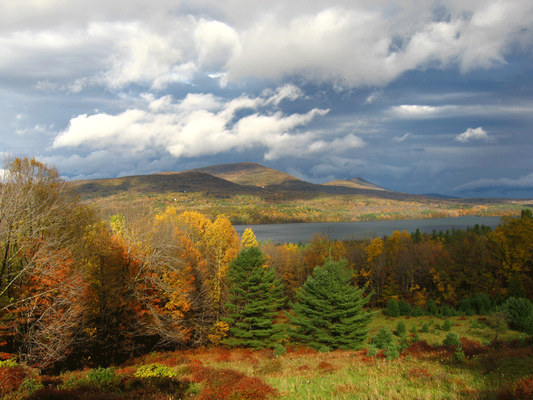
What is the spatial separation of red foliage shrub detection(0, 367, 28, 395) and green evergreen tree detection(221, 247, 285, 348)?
20.2 metres

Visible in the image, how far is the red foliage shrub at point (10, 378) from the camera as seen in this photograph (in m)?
8.62

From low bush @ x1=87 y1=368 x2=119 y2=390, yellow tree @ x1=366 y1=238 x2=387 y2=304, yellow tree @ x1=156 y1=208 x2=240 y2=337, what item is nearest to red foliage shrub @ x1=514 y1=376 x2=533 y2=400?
low bush @ x1=87 y1=368 x2=119 y2=390

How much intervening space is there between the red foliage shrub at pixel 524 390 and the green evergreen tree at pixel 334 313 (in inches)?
722

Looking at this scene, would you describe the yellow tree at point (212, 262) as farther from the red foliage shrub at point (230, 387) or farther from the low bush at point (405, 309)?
the low bush at point (405, 309)

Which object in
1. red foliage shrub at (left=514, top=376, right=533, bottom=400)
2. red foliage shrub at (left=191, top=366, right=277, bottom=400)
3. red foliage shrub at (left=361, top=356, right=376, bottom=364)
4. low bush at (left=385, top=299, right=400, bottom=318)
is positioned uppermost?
red foliage shrub at (left=514, top=376, right=533, bottom=400)

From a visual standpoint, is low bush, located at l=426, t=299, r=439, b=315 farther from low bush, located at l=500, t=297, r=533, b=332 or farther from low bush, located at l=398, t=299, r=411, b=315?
low bush, located at l=500, t=297, r=533, b=332

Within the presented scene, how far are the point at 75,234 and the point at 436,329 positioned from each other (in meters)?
38.7

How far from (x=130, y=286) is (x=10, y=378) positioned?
1236cm

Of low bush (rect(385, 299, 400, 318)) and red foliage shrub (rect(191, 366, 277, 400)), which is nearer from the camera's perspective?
red foliage shrub (rect(191, 366, 277, 400))

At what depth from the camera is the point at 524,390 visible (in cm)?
672

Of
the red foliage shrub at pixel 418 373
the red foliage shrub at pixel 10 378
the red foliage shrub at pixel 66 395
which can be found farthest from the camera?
the red foliage shrub at pixel 418 373

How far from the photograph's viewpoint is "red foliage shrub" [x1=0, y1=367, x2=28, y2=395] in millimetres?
8617

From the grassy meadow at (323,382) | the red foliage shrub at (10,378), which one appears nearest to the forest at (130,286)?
the red foliage shrub at (10,378)

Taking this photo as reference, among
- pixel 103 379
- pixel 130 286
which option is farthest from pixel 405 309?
pixel 103 379
